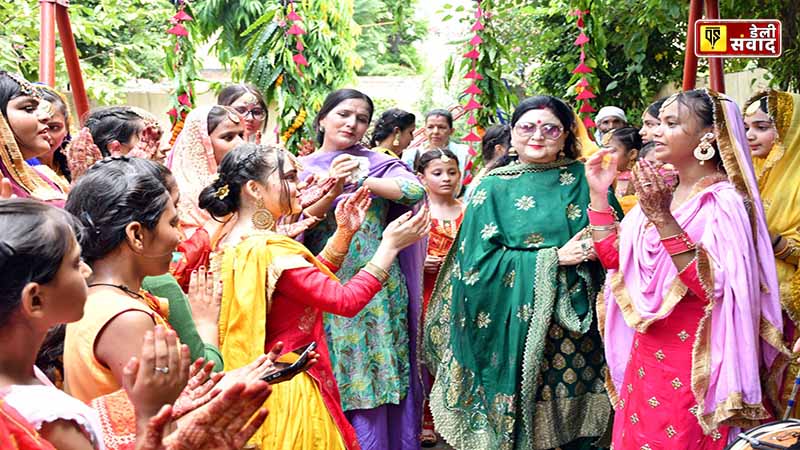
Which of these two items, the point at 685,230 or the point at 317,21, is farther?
the point at 317,21

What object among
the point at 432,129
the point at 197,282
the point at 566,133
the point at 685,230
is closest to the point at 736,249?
the point at 685,230

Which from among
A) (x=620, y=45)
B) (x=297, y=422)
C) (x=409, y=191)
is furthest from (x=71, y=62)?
(x=620, y=45)

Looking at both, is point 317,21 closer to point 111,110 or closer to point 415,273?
point 415,273

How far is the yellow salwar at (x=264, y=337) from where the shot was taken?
10.0ft

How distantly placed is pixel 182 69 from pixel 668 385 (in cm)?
454

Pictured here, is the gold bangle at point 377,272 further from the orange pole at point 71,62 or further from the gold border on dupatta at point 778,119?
the orange pole at point 71,62

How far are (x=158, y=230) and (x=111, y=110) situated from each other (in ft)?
6.22

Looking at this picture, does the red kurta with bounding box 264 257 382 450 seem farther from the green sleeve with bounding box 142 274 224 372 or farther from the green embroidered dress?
the green embroidered dress

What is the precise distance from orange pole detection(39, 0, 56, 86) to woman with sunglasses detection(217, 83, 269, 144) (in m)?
0.93

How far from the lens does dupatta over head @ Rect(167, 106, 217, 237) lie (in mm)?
4309

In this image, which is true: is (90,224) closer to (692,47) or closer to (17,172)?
(17,172)

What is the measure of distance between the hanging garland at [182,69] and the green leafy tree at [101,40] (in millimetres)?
2759

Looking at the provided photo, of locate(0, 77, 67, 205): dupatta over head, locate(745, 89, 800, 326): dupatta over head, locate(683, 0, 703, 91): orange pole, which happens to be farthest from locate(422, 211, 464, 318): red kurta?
locate(0, 77, 67, 205): dupatta over head

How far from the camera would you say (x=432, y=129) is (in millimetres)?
7375
